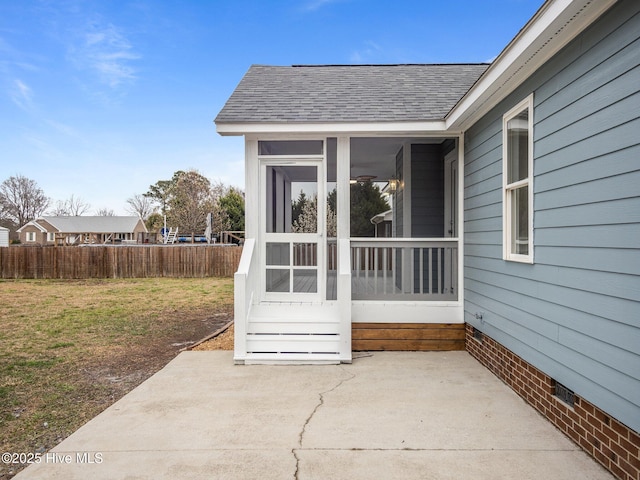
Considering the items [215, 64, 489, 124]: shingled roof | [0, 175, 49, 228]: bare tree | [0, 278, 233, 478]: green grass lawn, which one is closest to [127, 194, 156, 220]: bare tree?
[0, 175, 49, 228]: bare tree

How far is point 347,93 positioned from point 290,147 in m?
1.25

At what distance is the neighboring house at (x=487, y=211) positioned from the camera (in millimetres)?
2553

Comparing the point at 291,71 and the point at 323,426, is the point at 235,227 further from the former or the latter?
the point at 323,426

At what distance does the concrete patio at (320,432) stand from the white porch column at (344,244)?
0.47m

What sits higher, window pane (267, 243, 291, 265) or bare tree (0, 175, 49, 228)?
bare tree (0, 175, 49, 228)

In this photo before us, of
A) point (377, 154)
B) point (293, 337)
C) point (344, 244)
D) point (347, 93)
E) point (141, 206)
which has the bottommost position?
point (293, 337)

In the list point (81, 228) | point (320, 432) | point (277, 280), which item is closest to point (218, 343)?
point (277, 280)

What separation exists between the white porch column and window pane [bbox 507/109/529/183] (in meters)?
2.09

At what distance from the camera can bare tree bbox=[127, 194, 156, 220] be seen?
51094 millimetres

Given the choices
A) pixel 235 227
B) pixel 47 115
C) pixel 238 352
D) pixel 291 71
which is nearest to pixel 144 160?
pixel 47 115

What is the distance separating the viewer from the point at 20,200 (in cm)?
4388

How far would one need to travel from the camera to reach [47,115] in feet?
111

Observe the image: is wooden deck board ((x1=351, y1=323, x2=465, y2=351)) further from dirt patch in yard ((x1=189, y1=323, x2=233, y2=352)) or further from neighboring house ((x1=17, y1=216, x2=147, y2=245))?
neighboring house ((x1=17, y1=216, x2=147, y2=245))

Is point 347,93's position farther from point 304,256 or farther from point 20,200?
point 20,200
